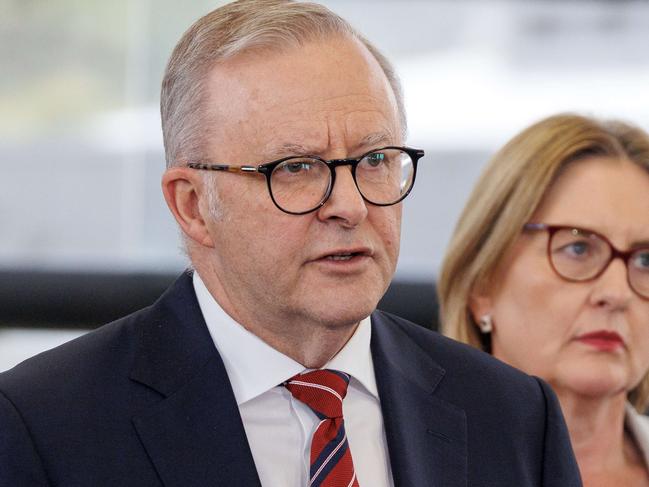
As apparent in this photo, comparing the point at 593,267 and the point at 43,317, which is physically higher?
the point at 593,267

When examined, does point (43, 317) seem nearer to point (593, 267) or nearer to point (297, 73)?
point (593, 267)

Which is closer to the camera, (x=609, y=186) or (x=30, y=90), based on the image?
(x=609, y=186)

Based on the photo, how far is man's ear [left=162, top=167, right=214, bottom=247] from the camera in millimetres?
1768

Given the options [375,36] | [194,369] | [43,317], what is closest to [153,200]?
[43,317]

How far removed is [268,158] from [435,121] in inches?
162

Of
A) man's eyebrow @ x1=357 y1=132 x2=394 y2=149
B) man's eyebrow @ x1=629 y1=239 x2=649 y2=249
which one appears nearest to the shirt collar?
man's eyebrow @ x1=357 y1=132 x2=394 y2=149

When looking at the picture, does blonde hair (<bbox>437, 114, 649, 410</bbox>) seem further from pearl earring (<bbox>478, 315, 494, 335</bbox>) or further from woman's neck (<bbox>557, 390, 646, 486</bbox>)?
woman's neck (<bbox>557, 390, 646, 486</bbox>)

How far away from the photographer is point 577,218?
96.1 inches

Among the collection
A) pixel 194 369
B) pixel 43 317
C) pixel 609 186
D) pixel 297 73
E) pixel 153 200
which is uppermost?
pixel 297 73

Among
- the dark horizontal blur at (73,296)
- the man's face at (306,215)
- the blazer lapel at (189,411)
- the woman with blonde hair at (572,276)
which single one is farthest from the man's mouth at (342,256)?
the dark horizontal blur at (73,296)

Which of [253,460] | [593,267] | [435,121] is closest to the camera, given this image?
[253,460]

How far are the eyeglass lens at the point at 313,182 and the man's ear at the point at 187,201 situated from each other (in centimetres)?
16

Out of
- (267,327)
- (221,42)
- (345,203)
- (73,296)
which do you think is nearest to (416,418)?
(267,327)

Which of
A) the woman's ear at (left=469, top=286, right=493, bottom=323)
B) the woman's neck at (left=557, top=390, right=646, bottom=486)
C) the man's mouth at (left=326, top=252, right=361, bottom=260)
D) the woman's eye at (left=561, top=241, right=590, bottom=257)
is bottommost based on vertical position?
the woman's neck at (left=557, top=390, right=646, bottom=486)
